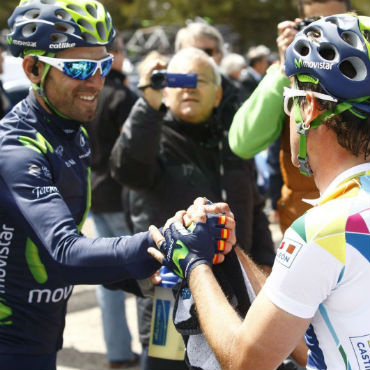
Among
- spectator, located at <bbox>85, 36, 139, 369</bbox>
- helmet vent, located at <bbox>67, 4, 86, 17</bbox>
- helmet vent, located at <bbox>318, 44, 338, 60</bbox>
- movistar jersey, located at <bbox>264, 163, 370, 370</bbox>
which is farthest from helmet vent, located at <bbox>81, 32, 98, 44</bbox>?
spectator, located at <bbox>85, 36, 139, 369</bbox>

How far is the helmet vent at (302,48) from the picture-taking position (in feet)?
6.55

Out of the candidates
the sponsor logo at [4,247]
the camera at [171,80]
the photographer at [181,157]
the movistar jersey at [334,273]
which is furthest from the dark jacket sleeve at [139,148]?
the movistar jersey at [334,273]

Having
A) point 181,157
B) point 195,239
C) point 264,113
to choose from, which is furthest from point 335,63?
point 181,157

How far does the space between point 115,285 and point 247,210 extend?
1193 mm

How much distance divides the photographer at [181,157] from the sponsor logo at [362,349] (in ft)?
6.28

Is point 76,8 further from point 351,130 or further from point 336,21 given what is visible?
point 351,130

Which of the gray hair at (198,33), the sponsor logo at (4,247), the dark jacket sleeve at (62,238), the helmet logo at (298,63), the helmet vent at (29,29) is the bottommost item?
the gray hair at (198,33)

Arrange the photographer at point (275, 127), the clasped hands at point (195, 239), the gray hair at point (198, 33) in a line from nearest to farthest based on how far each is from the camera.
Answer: the clasped hands at point (195, 239) < the photographer at point (275, 127) < the gray hair at point (198, 33)

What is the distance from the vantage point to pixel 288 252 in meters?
1.75

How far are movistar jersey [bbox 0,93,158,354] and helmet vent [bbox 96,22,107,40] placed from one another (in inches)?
15.7

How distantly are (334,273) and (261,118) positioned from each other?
5.95ft

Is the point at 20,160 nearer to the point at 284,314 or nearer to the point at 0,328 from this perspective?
the point at 0,328

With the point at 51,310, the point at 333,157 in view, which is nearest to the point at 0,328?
the point at 51,310

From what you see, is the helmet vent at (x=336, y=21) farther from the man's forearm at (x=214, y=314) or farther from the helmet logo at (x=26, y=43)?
the helmet logo at (x=26, y=43)
